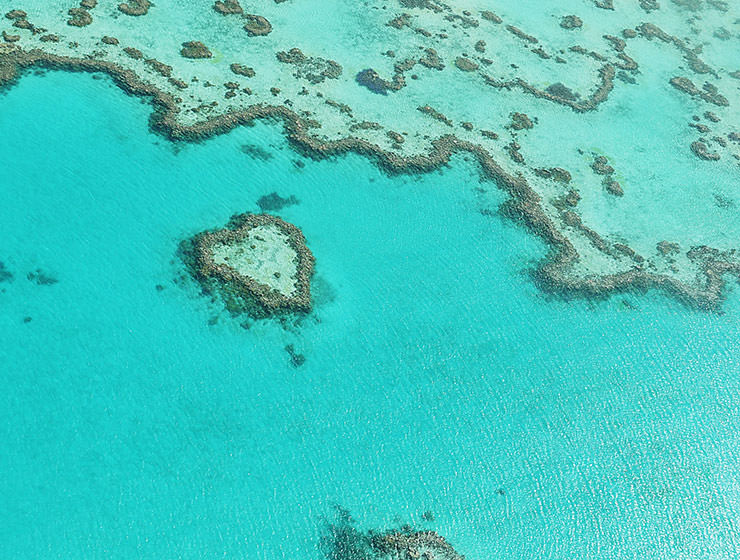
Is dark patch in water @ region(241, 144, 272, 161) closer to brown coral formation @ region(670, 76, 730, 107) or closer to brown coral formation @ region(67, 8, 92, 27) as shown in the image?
brown coral formation @ region(67, 8, 92, 27)

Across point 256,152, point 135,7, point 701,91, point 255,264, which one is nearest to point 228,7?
point 135,7

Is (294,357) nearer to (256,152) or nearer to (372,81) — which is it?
(256,152)

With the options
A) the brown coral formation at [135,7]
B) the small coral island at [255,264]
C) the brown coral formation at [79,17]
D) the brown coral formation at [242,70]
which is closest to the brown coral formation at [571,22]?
the brown coral formation at [242,70]

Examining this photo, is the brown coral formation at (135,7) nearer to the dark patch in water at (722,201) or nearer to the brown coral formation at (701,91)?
the dark patch in water at (722,201)

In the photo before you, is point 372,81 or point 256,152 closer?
point 256,152

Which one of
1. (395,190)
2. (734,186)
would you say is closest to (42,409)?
(395,190)

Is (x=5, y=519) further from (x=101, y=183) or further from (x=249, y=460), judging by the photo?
(x=101, y=183)
